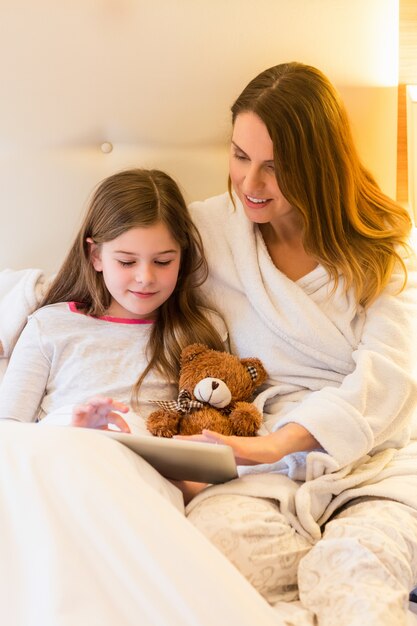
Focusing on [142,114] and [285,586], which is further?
[142,114]

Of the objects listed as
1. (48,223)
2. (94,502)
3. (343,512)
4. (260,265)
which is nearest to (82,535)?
(94,502)

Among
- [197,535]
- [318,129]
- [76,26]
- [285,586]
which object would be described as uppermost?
[76,26]

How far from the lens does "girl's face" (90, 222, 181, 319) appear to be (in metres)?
1.55

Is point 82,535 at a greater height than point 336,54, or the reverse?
point 336,54

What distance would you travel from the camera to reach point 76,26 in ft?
5.93

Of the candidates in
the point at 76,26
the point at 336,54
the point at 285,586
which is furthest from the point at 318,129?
the point at 285,586

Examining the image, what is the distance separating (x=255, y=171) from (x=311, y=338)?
0.32 metres

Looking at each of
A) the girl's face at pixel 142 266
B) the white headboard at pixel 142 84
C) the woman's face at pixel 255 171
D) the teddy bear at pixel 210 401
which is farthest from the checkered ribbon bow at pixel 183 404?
the white headboard at pixel 142 84

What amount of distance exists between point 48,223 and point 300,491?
86cm

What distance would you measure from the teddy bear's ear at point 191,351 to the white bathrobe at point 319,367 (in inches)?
4.6

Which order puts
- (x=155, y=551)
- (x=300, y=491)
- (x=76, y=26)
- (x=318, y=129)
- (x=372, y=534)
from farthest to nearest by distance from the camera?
(x=76, y=26)
(x=318, y=129)
(x=300, y=491)
(x=372, y=534)
(x=155, y=551)

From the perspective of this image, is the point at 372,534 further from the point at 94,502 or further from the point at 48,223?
the point at 48,223

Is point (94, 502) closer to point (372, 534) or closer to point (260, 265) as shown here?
point (372, 534)

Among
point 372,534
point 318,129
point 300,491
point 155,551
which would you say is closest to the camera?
point 155,551
